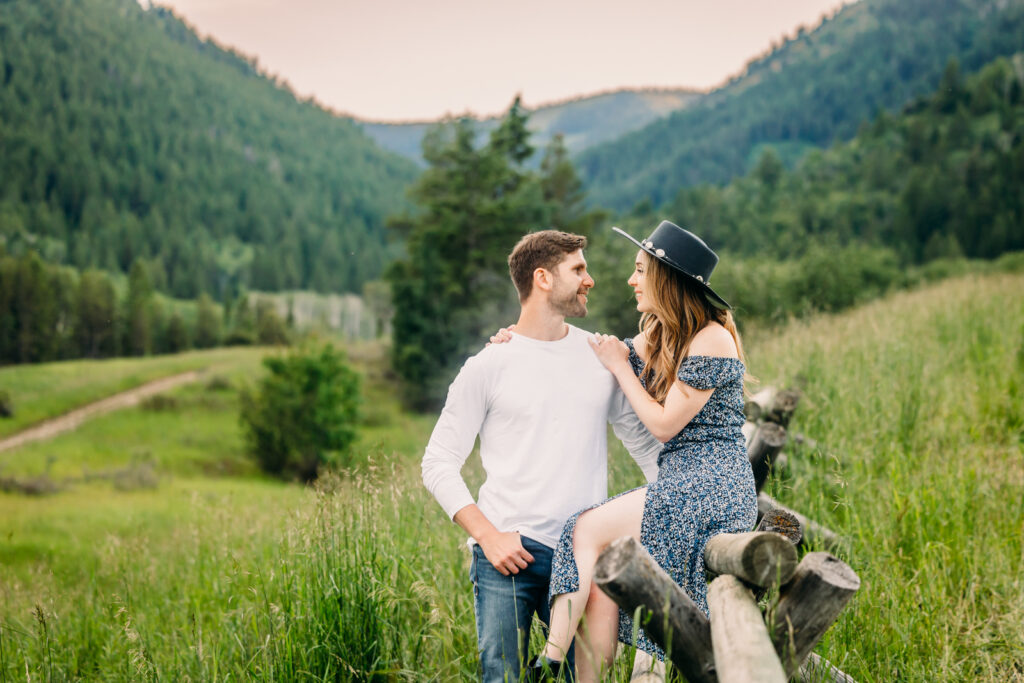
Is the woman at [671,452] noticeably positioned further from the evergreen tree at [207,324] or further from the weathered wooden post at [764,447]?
the evergreen tree at [207,324]

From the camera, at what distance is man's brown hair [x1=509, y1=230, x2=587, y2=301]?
311 centimetres

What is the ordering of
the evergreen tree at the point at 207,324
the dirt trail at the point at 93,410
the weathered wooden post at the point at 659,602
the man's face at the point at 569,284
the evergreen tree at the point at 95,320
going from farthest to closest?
the evergreen tree at the point at 207,324
the evergreen tree at the point at 95,320
the dirt trail at the point at 93,410
the man's face at the point at 569,284
the weathered wooden post at the point at 659,602

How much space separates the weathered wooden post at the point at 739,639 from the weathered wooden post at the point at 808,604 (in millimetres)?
105

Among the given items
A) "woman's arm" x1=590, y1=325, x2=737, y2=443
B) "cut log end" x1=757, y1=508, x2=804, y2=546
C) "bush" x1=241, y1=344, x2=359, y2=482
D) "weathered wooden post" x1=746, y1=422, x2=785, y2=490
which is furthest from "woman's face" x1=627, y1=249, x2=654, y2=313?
"bush" x1=241, y1=344, x2=359, y2=482

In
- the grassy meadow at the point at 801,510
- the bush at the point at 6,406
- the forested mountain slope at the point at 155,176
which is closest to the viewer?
the grassy meadow at the point at 801,510

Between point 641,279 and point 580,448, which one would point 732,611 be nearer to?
point 580,448

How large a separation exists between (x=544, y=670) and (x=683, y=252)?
1.72 meters

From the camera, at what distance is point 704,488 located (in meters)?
2.88

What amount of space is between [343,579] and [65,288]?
315 feet

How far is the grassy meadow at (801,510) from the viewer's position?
3.49m

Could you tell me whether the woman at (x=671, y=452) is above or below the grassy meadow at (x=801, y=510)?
above

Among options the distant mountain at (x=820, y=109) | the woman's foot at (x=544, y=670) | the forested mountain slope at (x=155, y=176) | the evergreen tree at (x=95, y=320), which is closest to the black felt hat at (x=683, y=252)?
the woman's foot at (x=544, y=670)

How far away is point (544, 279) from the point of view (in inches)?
123

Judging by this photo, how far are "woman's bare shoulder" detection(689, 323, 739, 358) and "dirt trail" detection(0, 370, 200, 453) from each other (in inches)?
2811
